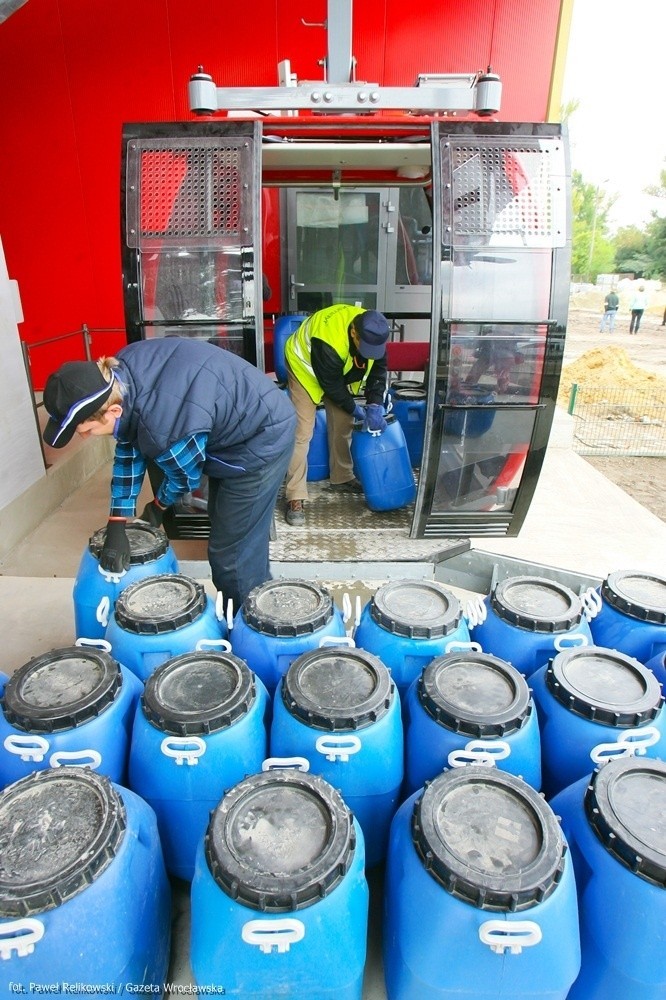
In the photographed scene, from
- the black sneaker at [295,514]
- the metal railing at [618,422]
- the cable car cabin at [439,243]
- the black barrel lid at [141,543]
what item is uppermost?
the cable car cabin at [439,243]

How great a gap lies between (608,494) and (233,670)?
4.17 meters

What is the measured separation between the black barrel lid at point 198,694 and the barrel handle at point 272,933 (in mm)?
467

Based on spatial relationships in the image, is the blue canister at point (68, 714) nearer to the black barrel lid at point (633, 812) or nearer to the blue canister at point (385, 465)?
the black barrel lid at point (633, 812)

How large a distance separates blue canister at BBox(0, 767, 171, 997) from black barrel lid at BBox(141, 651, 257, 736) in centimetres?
19

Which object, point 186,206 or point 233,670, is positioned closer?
point 233,670

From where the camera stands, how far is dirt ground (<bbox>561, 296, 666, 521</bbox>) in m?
6.86

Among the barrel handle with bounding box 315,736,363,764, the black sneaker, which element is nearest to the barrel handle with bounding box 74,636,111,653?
the barrel handle with bounding box 315,736,363,764

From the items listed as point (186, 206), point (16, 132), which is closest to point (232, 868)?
point (186, 206)

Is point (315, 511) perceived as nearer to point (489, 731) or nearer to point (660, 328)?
point (489, 731)

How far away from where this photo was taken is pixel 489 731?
1472 mm

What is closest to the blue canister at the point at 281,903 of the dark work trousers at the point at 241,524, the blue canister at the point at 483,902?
the blue canister at the point at 483,902

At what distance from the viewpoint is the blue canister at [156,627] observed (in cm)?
189

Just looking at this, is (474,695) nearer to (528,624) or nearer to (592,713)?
(592,713)

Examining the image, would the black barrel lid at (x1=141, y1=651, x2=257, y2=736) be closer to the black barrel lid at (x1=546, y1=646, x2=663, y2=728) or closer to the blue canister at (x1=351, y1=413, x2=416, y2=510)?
the black barrel lid at (x1=546, y1=646, x2=663, y2=728)
